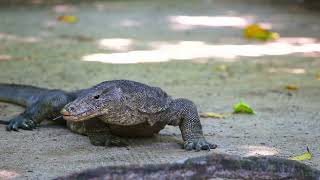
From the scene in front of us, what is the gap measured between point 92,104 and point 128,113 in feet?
0.95

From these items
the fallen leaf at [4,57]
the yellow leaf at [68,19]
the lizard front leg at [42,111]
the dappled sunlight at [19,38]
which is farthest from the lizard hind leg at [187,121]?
the yellow leaf at [68,19]

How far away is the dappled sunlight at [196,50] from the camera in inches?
362

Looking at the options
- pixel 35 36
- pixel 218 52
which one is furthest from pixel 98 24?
pixel 218 52

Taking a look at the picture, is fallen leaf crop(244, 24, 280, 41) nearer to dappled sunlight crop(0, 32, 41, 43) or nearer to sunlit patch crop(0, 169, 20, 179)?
dappled sunlight crop(0, 32, 41, 43)

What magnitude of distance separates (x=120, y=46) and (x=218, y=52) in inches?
61.6

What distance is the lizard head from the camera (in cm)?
439

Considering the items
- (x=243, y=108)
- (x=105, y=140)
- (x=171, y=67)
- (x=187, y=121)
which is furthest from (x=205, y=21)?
(x=105, y=140)

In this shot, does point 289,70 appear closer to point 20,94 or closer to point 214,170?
point 20,94

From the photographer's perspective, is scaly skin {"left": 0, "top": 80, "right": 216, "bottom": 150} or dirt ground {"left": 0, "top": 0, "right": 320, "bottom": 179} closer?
scaly skin {"left": 0, "top": 80, "right": 216, "bottom": 150}

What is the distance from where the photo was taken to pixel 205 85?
762 cm

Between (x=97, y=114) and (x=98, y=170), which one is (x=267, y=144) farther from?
(x=98, y=170)

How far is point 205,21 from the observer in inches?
504

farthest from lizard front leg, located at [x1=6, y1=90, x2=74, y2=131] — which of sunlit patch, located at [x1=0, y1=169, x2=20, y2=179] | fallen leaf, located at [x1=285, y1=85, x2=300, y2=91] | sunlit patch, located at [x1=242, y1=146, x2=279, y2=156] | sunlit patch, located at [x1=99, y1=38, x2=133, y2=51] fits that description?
sunlit patch, located at [x1=99, y1=38, x2=133, y2=51]

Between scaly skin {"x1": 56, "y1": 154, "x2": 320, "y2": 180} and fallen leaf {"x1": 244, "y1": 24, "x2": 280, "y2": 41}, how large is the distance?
735 centimetres
